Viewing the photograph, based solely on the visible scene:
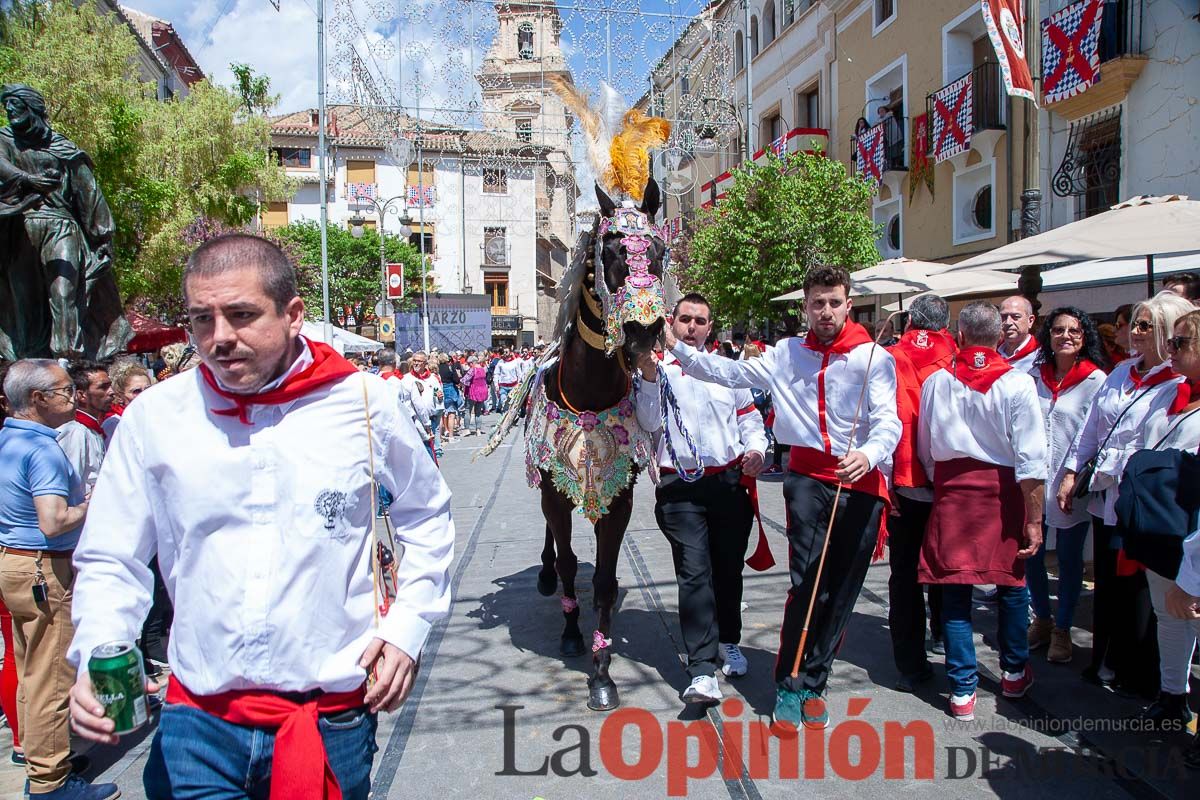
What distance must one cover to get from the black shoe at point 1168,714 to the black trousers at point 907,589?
3.36 feet

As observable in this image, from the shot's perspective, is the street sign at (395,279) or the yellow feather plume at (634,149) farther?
the street sign at (395,279)

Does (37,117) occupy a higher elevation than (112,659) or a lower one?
higher

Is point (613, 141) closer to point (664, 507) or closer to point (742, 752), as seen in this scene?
point (664, 507)

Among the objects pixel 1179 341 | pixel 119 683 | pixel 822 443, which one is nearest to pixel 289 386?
pixel 119 683

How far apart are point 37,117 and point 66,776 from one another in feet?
13.6

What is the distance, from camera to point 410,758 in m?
3.72

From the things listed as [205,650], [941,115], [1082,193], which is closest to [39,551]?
[205,650]

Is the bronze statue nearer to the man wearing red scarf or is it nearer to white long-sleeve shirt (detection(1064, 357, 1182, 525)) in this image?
the man wearing red scarf

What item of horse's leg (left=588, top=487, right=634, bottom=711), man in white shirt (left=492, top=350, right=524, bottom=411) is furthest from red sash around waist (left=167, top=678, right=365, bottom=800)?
man in white shirt (left=492, top=350, right=524, bottom=411)

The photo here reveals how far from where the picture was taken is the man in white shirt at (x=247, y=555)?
192cm

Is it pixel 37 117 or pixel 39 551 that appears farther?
pixel 37 117

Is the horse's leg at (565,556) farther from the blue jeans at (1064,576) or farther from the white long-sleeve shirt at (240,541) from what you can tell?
the white long-sleeve shirt at (240,541)

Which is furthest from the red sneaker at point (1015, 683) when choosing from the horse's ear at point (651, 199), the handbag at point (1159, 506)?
the horse's ear at point (651, 199)

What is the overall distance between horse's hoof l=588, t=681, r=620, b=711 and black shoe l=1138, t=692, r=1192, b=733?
2.47 m
